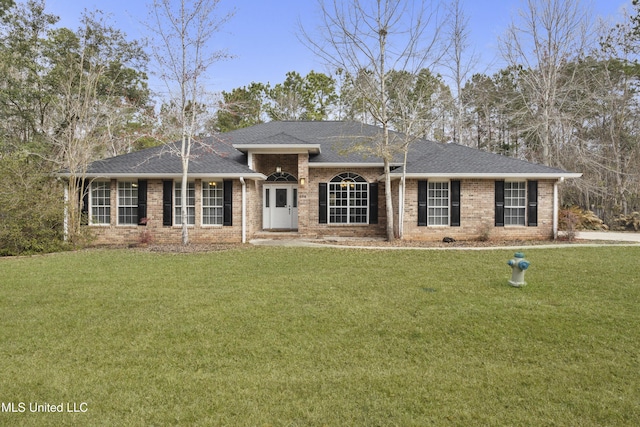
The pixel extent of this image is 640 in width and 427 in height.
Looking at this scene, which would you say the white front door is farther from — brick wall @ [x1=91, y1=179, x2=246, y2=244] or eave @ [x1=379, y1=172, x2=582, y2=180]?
eave @ [x1=379, y1=172, x2=582, y2=180]

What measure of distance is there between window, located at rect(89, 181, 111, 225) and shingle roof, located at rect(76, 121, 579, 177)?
0.66 metres

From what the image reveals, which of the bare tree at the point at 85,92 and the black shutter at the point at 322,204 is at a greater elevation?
the bare tree at the point at 85,92

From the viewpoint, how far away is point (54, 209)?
36.3 feet

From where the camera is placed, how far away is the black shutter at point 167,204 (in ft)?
42.4

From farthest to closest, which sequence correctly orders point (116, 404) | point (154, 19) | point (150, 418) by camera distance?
1. point (154, 19)
2. point (116, 404)
3. point (150, 418)

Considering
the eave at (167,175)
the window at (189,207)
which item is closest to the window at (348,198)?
the eave at (167,175)

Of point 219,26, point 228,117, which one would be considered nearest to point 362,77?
point 219,26

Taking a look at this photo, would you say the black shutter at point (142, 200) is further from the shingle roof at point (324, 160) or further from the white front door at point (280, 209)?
the white front door at point (280, 209)

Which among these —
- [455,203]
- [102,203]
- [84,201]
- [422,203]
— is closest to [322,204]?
[422,203]

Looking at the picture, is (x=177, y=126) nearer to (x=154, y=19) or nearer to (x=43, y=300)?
(x=154, y=19)

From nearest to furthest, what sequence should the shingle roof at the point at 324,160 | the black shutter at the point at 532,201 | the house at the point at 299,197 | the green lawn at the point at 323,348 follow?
the green lawn at the point at 323,348 < the shingle roof at the point at 324,160 < the house at the point at 299,197 < the black shutter at the point at 532,201

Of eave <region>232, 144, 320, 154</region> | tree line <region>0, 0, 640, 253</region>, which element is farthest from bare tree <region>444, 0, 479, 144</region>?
eave <region>232, 144, 320, 154</region>

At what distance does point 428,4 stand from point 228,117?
19.0 m

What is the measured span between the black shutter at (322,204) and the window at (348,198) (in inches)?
9.6
